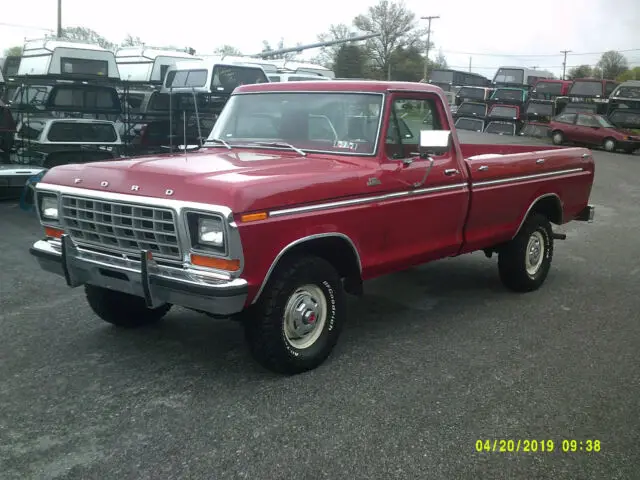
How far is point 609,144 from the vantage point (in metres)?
26.2

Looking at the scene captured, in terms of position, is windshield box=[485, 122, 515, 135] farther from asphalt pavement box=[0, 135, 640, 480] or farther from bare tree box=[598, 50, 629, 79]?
bare tree box=[598, 50, 629, 79]

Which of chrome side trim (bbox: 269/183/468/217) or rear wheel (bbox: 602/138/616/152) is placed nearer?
chrome side trim (bbox: 269/183/468/217)

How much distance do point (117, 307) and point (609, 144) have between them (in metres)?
24.9

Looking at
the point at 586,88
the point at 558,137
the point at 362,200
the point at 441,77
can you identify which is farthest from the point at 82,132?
the point at 441,77

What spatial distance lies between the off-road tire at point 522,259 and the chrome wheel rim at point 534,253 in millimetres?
14

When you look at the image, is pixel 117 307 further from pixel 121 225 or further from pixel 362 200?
pixel 362 200

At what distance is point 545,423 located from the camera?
3.92m

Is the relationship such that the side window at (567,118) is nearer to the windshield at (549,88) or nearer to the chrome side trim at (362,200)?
the windshield at (549,88)

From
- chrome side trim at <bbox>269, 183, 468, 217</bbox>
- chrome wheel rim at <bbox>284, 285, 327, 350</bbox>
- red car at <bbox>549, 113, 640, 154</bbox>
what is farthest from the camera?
red car at <bbox>549, 113, 640, 154</bbox>

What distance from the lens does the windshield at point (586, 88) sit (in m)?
32.3

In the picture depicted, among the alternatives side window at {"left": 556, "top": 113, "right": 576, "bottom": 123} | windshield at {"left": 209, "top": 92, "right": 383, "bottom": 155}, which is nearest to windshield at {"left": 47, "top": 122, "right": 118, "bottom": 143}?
windshield at {"left": 209, "top": 92, "right": 383, "bottom": 155}

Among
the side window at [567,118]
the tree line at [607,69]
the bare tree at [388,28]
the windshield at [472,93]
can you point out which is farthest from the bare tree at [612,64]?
the side window at [567,118]

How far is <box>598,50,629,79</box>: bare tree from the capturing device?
7524 centimetres

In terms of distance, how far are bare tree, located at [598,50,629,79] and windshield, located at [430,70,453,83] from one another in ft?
129
